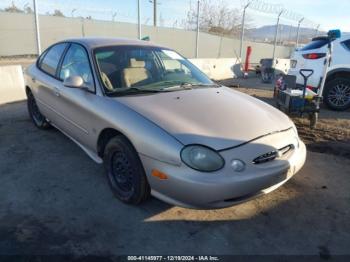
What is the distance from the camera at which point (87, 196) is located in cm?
354

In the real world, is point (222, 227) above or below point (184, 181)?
below

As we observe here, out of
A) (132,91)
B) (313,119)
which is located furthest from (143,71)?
(313,119)

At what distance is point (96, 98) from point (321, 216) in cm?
258

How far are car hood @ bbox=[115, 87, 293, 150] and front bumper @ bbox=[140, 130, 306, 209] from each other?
15cm

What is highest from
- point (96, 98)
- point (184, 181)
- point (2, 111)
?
point (96, 98)

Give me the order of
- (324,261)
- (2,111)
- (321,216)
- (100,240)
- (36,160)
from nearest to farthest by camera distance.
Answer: (324,261) → (100,240) → (321,216) → (36,160) → (2,111)

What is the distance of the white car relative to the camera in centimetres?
737

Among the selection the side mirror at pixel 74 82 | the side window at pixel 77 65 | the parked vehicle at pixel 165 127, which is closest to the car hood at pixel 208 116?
the parked vehicle at pixel 165 127

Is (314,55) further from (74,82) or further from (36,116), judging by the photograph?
(36,116)

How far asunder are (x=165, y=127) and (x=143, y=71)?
1.32 metres

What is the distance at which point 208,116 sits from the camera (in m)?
3.20

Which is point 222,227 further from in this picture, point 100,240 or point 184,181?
point 100,240

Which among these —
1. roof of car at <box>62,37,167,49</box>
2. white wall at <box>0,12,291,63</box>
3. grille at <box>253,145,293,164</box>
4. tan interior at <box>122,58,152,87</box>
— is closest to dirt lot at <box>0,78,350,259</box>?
grille at <box>253,145,293,164</box>

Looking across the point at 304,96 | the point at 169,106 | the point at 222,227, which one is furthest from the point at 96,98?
the point at 304,96
